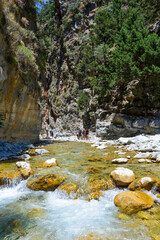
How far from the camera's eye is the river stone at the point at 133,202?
2662mm

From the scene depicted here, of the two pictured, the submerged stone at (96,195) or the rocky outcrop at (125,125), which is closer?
the submerged stone at (96,195)

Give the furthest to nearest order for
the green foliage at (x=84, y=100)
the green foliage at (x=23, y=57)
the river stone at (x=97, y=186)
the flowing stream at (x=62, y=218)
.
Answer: the green foliage at (x=84, y=100) → the green foliage at (x=23, y=57) → the river stone at (x=97, y=186) → the flowing stream at (x=62, y=218)

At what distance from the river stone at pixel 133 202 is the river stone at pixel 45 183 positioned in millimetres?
1539

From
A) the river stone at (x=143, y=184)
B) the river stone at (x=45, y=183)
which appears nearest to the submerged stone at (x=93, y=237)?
the river stone at (x=143, y=184)

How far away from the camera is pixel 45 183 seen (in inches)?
149

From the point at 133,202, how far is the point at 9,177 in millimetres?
3252

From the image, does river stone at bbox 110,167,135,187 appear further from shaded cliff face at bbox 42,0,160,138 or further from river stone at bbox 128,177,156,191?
shaded cliff face at bbox 42,0,160,138

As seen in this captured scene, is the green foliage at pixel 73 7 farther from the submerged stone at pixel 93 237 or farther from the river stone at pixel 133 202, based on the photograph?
the submerged stone at pixel 93 237

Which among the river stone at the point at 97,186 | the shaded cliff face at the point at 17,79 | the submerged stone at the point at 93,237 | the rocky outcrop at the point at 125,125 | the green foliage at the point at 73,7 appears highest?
the green foliage at the point at 73,7

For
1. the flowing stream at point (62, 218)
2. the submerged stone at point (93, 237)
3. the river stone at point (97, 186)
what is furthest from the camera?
the river stone at point (97, 186)

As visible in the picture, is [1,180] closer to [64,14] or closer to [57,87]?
[57,87]

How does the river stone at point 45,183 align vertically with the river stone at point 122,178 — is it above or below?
below

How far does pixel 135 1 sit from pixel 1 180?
76.3ft

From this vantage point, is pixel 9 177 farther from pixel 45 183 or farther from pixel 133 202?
pixel 133 202
